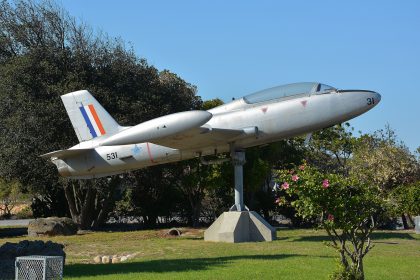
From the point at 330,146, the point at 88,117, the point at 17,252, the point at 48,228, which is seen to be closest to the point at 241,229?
the point at 88,117

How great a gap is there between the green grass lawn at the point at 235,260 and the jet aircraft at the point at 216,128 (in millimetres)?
3403

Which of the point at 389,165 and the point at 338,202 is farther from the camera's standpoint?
the point at 389,165

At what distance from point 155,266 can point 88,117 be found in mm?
10409

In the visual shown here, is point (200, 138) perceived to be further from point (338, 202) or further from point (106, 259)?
point (338, 202)

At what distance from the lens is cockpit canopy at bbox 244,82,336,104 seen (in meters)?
21.2

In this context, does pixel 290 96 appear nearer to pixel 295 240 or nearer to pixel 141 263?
pixel 295 240

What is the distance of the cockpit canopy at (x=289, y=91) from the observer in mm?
21156

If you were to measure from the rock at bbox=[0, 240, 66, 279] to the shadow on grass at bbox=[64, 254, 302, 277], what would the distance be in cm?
69

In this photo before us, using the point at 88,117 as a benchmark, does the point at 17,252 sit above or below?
below

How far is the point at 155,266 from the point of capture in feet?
49.2

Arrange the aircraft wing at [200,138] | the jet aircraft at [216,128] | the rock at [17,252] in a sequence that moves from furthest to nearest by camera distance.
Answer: the aircraft wing at [200,138], the jet aircraft at [216,128], the rock at [17,252]

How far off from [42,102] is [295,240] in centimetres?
1579

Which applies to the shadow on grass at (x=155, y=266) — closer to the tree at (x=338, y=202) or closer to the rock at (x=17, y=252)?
the rock at (x=17, y=252)

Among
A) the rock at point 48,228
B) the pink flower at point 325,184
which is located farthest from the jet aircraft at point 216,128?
the pink flower at point 325,184
